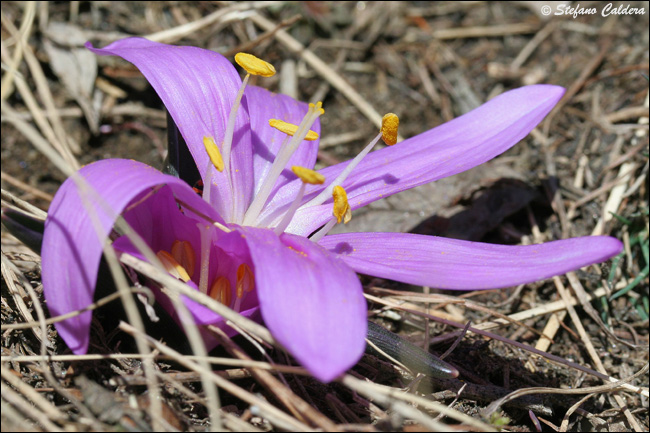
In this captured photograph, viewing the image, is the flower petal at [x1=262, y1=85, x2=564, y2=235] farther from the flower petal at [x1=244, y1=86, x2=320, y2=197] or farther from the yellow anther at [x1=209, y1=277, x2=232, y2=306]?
the yellow anther at [x1=209, y1=277, x2=232, y2=306]

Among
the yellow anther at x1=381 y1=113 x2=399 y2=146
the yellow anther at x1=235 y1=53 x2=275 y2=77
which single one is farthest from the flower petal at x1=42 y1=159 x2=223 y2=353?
the yellow anther at x1=381 y1=113 x2=399 y2=146

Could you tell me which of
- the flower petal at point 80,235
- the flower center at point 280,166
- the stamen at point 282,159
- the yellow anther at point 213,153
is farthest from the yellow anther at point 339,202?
the flower petal at point 80,235

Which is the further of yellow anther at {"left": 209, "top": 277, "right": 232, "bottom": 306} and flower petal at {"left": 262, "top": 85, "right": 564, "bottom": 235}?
flower petal at {"left": 262, "top": 85, "right": 564, "bottom": 235}

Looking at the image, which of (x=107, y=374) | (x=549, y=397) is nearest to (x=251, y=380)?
(x=107, y=374)

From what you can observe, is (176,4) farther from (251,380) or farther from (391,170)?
(251,380)

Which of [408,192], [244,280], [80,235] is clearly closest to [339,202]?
[244,280]

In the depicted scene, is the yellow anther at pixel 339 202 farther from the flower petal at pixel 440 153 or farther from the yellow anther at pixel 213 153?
the yellow anther at pixel 213 153

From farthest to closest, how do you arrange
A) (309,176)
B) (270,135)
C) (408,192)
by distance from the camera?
(408,192) → (270,135) → (309,176)

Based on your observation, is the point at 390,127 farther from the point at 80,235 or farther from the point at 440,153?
the point at 80,235

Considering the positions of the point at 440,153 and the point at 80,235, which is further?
the point at 440,153
